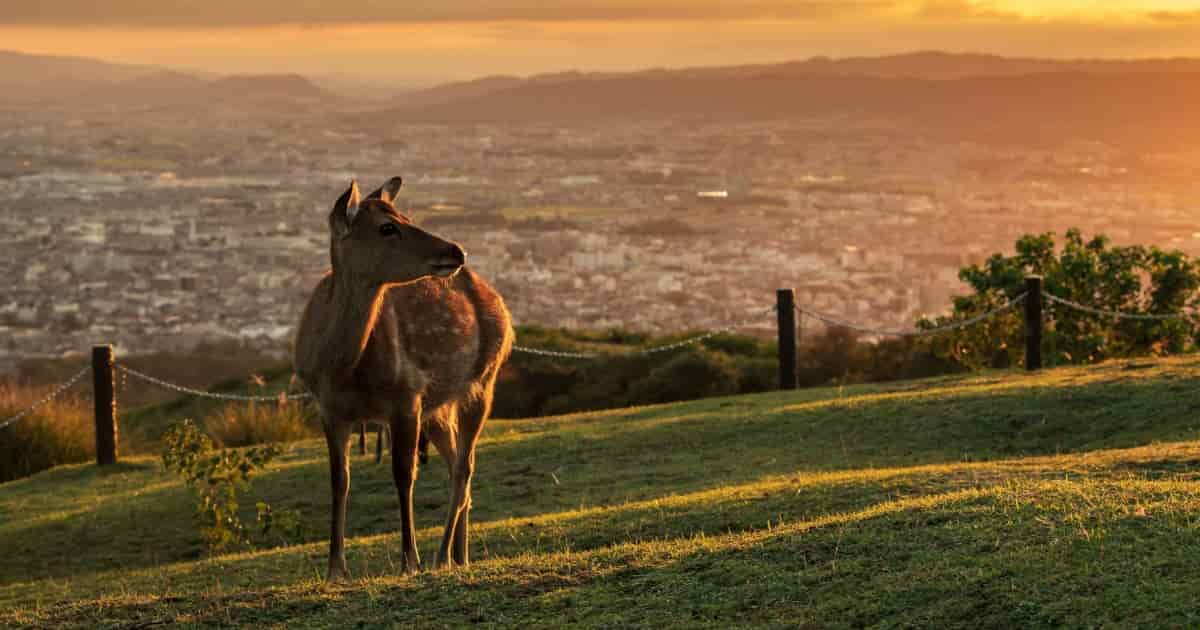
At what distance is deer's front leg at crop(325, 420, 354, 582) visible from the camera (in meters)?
9.77

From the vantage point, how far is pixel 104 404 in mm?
19344

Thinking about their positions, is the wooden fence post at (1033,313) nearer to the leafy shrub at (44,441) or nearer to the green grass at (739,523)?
the green grass at (739,523)

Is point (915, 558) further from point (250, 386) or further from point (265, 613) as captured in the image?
point (250, 386)

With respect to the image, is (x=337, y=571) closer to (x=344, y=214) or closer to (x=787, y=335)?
(x=344, y=214)

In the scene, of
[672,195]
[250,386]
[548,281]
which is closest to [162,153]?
[672,195]

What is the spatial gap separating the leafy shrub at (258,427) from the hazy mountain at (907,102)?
8073cm

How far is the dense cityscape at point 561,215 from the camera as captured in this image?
5838cm

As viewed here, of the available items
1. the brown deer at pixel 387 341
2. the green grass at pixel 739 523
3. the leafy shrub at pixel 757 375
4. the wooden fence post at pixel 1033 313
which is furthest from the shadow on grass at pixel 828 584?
the leafy shrub at pixel 757 375

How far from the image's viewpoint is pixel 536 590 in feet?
26.9

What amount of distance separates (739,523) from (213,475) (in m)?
6.13

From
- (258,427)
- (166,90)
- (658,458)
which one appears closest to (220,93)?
(166,90)

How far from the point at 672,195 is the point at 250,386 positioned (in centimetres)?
6199

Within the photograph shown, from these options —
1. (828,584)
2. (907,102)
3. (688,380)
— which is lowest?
(688,380)

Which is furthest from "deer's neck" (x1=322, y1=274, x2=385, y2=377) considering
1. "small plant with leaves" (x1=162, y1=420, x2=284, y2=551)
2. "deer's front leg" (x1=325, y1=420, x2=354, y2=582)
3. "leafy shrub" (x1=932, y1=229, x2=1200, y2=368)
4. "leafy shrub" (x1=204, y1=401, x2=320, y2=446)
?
"leafy shrub" (x1=932, y1=229, x2=1200, y2=368)
